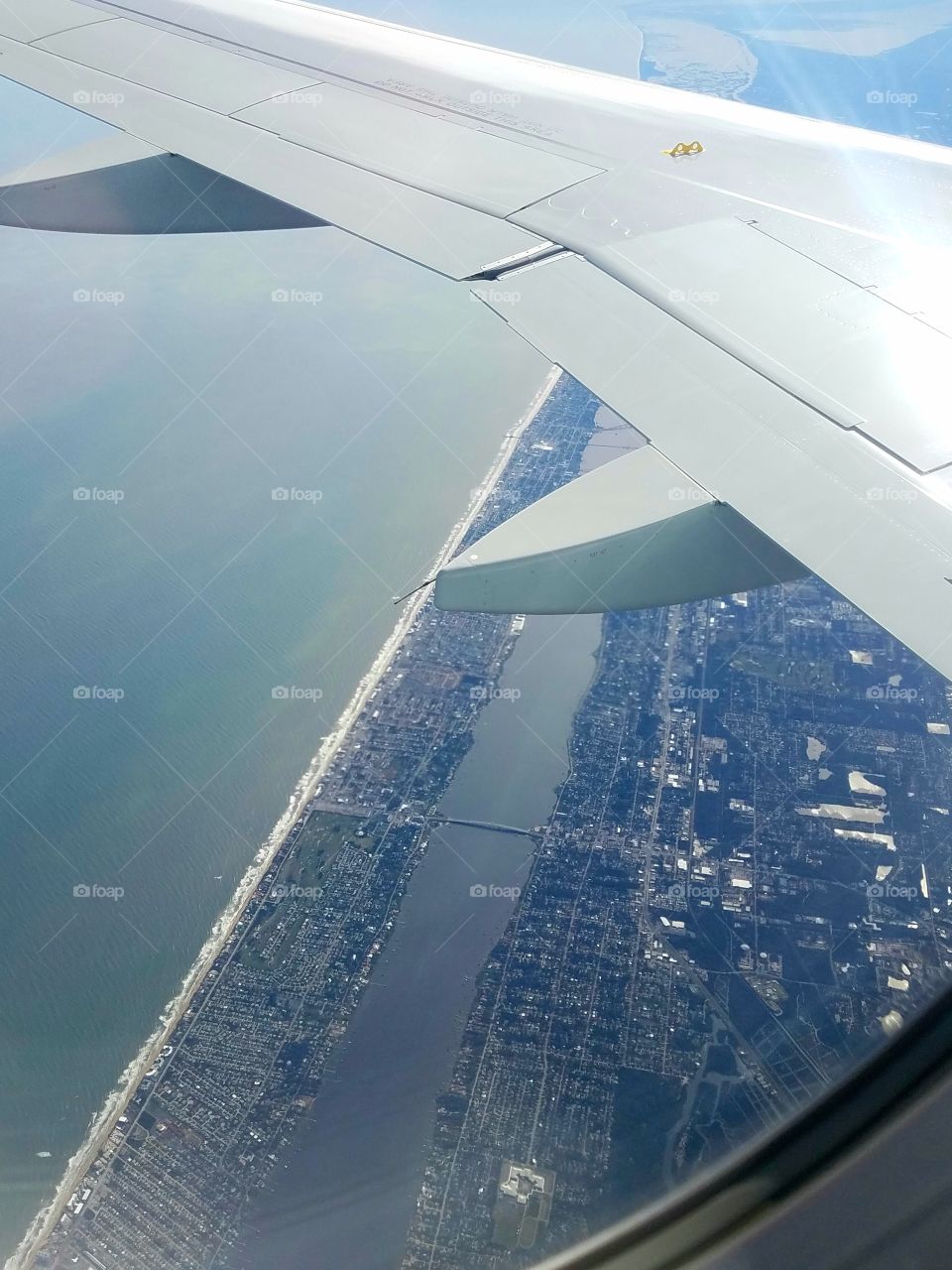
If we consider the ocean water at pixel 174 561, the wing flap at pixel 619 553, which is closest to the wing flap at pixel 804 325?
the wing flap at pixel 619 553

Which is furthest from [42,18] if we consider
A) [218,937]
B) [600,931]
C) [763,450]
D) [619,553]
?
[600,931]

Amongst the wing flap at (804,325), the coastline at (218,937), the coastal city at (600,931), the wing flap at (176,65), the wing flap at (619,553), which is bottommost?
the coastline at (218,937)

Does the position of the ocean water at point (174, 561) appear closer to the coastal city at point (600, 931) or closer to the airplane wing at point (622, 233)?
the coastal city at point (600, 931)

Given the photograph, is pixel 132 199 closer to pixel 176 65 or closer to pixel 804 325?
pixel 176 65

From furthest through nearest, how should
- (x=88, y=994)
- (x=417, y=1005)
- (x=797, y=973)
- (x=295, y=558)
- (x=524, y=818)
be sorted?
1. (x=295, y=558)
2. (x=524, y=818)
3. (x=88, y=994)
4. (x=417, y=1005)
5. (x=797, y=973)

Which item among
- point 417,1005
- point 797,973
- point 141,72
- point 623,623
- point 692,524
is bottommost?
point 417,1005

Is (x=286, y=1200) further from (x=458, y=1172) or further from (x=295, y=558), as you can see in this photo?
(x=295, y=558)

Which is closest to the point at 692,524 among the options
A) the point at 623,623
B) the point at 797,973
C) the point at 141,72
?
the point at 797,973
